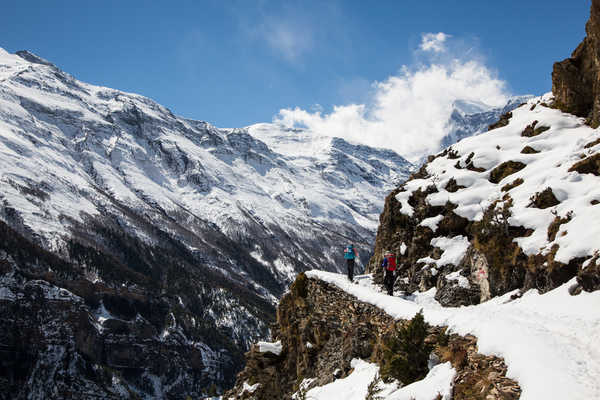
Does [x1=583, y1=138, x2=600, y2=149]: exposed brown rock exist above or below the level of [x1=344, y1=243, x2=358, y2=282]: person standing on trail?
above

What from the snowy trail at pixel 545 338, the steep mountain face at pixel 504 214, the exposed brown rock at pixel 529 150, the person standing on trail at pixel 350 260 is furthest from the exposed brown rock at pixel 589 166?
the person standing on trail at pixel 350 260

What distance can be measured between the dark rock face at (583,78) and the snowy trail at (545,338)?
1703cm

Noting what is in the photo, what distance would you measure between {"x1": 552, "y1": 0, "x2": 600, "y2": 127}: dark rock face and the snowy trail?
17.0 metres

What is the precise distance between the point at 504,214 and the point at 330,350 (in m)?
10.4

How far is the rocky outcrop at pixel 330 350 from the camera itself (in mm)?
8781

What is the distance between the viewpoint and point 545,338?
945cm

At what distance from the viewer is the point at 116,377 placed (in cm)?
16950

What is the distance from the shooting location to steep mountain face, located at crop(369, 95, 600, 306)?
16.3m

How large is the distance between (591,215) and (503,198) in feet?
20.2

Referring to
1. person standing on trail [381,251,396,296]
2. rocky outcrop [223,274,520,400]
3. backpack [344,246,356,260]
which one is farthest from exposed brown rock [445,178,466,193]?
rocky outcrop [223,274,520,400]

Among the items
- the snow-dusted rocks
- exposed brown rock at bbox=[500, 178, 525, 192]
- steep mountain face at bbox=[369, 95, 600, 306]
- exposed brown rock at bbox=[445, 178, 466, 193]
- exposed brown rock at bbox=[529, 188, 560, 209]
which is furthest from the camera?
exposed brown rock at bbox=[445, 178, 466, 193]

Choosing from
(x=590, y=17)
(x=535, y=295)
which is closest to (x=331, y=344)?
(x=535, y=295)

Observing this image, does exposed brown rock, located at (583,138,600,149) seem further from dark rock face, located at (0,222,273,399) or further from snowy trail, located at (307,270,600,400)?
dark rock face, located at (0,222,273,399)

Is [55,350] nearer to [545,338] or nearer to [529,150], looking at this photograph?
[529,150]
